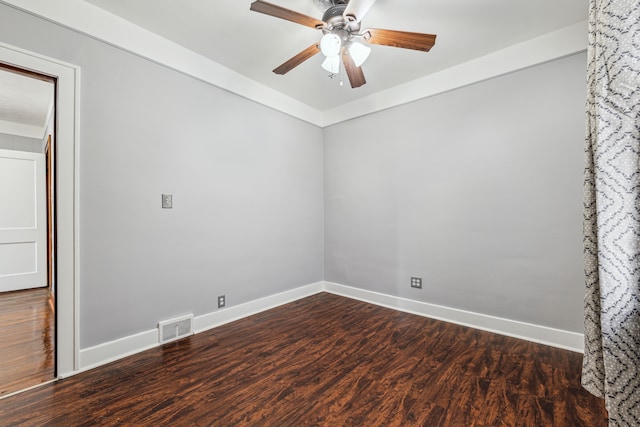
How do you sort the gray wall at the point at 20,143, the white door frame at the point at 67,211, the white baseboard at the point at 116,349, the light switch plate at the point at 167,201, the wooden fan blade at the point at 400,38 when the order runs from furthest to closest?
the gray wall at the point at 20,143, the light switch plate at the point at 167,201, the white baseboard at the point at 116,349, the white door frame at the point at 67,211, the wooden fan blade at the point at 400,38

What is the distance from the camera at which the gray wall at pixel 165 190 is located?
6.67ft

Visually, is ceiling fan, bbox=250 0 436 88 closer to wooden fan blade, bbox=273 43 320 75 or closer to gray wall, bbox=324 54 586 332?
wooden fan blade, bbox=273 43 320 75

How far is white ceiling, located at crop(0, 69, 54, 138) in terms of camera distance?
3.07 m

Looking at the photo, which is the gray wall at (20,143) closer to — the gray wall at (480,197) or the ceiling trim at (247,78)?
the ceiling trim at (247,78)

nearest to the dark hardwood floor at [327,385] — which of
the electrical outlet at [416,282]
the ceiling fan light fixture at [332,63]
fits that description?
the electrical outlet at [416,282]

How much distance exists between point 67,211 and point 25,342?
1470 mm

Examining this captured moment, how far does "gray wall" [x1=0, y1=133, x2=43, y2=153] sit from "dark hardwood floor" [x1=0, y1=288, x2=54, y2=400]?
2469 millimetres

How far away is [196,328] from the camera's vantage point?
8.57 ft

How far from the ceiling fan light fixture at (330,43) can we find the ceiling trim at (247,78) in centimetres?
148

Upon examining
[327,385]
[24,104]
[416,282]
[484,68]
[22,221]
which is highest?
[24,104]

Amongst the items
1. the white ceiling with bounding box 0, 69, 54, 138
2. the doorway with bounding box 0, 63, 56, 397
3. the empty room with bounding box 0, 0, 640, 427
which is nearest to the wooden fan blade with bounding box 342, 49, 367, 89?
the empty room with bounding box 0, 0, 640, 427

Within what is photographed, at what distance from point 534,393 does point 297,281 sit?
2.59 meters

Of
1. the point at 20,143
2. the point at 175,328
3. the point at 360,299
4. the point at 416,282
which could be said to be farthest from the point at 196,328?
the point at 20,143

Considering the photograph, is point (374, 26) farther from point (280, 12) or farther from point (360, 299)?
Answer: point (360, 299)
